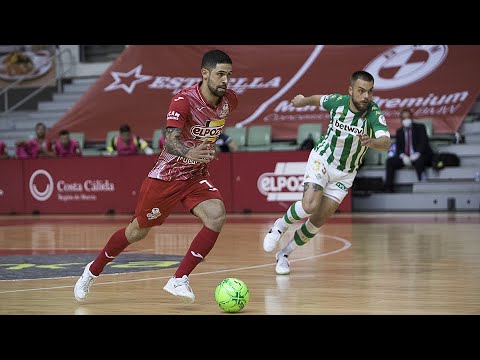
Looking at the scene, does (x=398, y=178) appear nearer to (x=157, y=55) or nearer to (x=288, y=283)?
(x=157, y=55)

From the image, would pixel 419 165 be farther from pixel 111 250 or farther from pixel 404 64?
pixel 111 250

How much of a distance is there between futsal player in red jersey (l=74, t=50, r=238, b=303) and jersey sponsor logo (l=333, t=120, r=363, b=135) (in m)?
2.15

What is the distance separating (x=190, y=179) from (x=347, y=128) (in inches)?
98.6

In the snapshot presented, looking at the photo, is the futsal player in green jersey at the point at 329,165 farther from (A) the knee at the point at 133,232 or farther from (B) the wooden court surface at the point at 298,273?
(A) the knee at the point at 133,232

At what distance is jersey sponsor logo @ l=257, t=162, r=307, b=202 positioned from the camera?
60.1 ft

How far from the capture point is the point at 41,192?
20.7m

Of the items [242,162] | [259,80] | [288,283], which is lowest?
[288,283]

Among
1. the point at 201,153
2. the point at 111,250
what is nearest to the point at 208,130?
the point at 201,153

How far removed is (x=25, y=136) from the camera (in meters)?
24.4

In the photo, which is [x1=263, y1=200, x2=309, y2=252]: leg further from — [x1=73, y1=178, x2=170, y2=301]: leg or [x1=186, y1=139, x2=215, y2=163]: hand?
[x1=186, y1=139, x2=215, y2=163]: hand

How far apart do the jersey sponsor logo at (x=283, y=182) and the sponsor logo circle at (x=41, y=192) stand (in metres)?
5.07

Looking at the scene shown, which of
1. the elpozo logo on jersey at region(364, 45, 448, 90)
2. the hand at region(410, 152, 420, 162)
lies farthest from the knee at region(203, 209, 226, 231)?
the elpozo logo on jersey at region(364, 45, 448, 90)
